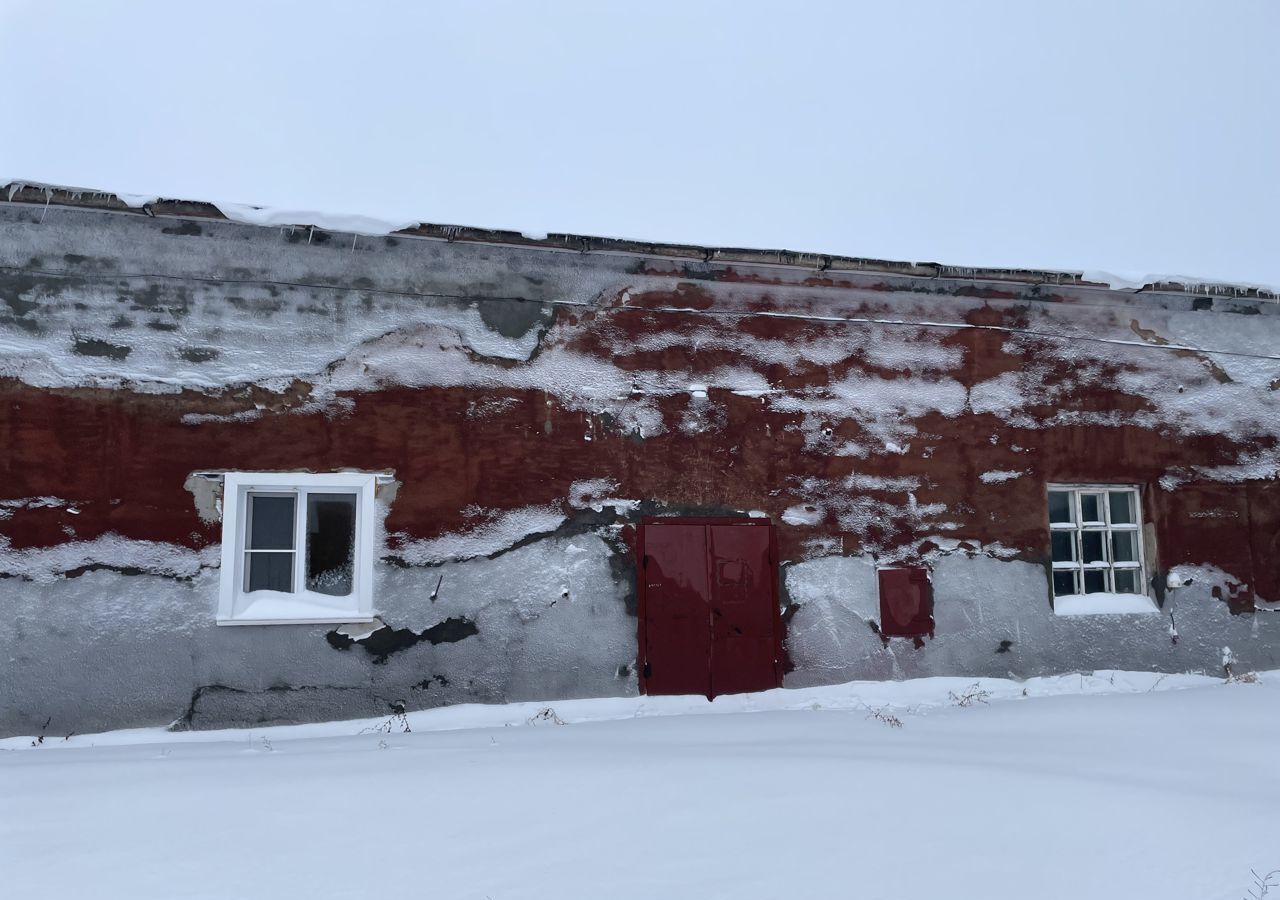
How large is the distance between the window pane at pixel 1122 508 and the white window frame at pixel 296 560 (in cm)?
612

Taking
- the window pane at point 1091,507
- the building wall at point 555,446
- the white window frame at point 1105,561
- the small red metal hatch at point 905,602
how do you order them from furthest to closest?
the window pane at point 1091,507, the white window frame at point 1105,561, the small red metal hatch at point 905,602, the building wall at point 555,446

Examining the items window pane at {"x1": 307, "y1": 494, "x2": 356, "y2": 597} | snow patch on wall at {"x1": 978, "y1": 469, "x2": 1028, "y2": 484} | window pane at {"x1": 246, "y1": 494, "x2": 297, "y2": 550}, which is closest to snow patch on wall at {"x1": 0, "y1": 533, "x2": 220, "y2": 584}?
window pane at {"x1": 246, "y1": 494, "x2": 297, "y2": 550}

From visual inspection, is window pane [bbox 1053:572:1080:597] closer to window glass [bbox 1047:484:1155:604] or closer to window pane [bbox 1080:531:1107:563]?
window glass [bbox 1047:484:1155:604]

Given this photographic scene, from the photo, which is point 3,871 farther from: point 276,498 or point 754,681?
point 754,681

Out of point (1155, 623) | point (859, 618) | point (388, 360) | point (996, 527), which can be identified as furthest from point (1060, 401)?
point (388, 360)

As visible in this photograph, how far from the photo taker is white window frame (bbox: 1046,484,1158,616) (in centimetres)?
755

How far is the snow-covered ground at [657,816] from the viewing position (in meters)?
2.81

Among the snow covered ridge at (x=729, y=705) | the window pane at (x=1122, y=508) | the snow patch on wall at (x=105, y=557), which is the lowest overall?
the snow covered ridge at (x=729, y=705)

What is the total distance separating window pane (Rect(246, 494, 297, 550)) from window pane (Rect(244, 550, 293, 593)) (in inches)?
2.7

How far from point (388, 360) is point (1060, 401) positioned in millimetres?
5421

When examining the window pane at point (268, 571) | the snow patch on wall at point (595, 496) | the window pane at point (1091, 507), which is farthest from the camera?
the window pane at point (1091, 507)

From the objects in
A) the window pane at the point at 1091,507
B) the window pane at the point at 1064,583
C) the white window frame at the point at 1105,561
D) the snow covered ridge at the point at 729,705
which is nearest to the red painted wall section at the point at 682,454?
the white window frame at the point at 1105,561

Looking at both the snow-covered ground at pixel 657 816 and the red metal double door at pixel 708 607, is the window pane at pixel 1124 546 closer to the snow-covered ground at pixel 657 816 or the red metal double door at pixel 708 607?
the snow-covered ground at pixel 657 816

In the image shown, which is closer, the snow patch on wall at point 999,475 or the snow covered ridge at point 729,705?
the snow covered ridge at point 729,705
